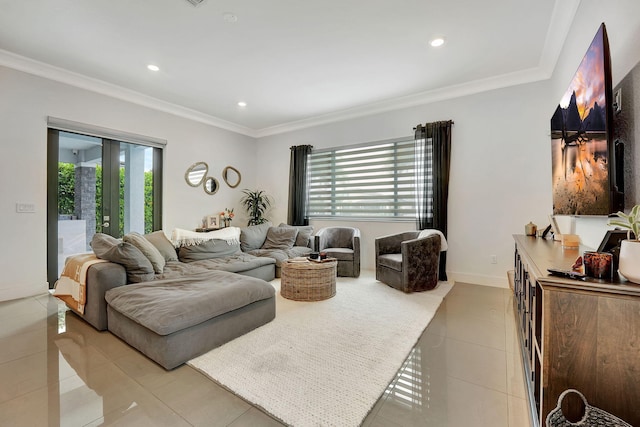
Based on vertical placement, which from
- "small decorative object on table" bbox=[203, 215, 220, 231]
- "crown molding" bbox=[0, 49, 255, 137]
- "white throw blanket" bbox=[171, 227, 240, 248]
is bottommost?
"white throw blanket" bbox=[171, 227, 240, 248]

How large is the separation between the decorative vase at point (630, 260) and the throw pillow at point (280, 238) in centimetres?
415

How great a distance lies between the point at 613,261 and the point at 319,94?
→ 13.1 ft

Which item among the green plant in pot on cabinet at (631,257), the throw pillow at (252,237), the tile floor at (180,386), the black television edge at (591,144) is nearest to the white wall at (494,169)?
the black television edge at (591,144)

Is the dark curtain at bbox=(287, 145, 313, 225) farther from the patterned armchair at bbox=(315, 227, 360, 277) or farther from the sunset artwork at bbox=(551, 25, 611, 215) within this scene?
the sunset artwork at bbox=(551, 25, 611, 215)

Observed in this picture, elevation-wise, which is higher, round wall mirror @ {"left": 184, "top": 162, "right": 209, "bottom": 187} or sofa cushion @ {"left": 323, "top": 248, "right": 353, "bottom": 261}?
round wall mirror @ {"left": 184, "top": 162, "right": 209, "bottom": 187}

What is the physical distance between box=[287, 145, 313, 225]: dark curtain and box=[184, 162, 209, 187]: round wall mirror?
1.71m

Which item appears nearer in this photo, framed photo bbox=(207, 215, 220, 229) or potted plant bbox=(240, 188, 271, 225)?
framed photo bbox=(207, 215, 220, 229)

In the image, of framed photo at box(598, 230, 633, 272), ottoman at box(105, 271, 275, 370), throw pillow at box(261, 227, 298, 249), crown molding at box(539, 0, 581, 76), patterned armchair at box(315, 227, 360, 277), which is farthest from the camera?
throw pillow at box(261, 227, 298, 249)

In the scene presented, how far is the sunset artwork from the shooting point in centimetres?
149

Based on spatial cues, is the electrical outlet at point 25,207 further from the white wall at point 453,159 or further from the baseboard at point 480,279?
the baseboard at point 480,279

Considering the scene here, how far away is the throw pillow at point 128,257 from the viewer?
2609 mm

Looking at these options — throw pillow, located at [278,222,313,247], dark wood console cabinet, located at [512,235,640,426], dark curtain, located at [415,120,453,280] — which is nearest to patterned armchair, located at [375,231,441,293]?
dark curtain, located at [415,120,453,280]

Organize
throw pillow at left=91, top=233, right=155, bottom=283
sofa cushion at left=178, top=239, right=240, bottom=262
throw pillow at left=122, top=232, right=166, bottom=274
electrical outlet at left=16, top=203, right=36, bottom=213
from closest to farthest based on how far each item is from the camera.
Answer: throw pillow at left=91, top=233, right=155, bottom=283 → throw pillow at left=122, top=232, right=166, bottom=274 → electrical outlet at left=16, top=203, right=36, bottom=213 → sofa cushion at left=178, top=239, right=240, bottom=262

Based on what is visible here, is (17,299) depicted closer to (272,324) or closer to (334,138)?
(272,324)
